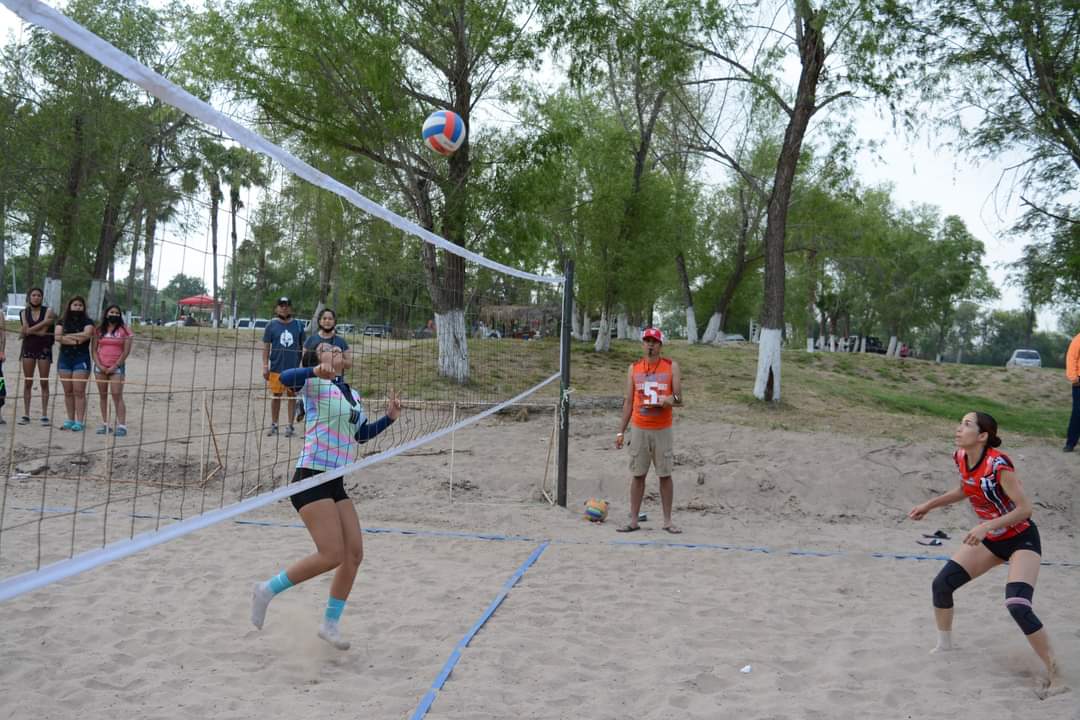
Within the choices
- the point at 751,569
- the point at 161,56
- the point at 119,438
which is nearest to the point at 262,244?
the point at 751,569

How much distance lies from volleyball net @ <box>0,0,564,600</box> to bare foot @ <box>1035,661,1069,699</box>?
3056 millimetres

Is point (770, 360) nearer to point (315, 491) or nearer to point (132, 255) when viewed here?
point (315, 491)

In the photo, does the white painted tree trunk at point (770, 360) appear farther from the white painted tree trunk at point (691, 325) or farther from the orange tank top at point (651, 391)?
the white painted tree trunk at point (691, 325)

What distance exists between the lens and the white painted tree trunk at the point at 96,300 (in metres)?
2.86

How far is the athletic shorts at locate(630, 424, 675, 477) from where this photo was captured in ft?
21.0

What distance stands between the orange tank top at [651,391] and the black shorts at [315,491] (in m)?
3.14

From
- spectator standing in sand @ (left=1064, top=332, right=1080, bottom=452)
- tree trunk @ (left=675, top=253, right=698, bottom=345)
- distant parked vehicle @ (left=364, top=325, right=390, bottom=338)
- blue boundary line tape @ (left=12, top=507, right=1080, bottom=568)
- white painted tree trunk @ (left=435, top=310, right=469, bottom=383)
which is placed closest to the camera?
distant parked vehicle @ (left=364, top=325, right=390, bottom=338)

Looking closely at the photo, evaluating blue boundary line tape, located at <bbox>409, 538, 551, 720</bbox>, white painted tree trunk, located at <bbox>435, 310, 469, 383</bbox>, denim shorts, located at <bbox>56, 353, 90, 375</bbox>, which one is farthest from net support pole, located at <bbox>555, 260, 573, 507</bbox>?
denim shorts, located at <bbox>56, 353, 90, 375</bbox>

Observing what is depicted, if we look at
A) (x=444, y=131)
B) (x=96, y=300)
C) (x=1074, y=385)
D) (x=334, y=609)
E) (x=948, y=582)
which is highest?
(x=444, y=131)

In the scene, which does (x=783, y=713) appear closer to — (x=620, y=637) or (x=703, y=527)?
(x=620, y=637)

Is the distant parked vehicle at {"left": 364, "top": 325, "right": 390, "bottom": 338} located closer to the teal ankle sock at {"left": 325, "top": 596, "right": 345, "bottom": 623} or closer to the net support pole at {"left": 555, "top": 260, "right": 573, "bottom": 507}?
the teal ankle sock at {"left": 325, "top": 596, "right": 345, "bottom": 623}

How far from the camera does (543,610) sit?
4363 millimetres

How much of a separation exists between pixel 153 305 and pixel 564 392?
4.29 meters

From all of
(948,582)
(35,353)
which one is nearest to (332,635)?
(948,582)
